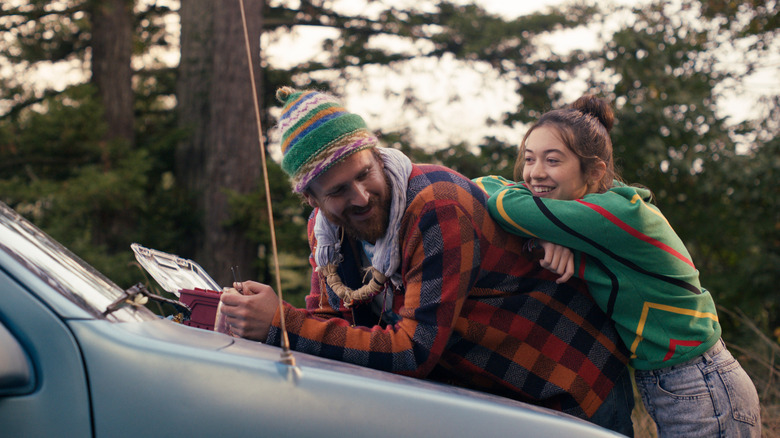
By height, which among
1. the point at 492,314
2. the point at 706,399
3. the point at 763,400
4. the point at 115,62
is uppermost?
the point at 115,62

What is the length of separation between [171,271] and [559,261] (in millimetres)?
1455

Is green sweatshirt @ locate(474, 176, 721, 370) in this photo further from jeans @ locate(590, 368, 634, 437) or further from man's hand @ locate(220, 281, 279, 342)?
man's hand @ locate(220, 281, 279, 342)

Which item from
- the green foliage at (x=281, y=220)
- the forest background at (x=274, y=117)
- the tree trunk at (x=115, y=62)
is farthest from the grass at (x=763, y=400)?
the tree trunk at (x=115, y=62)

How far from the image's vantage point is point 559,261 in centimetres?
201

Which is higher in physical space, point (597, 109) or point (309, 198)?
point (597, 109)

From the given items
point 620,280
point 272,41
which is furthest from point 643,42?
point 620,280

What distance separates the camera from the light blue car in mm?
1219

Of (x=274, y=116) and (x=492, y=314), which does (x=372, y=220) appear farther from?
(x=274, y=116)

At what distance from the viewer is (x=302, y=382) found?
4.39ft

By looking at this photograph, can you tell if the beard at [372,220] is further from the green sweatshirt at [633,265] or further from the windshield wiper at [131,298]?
the windshield wiper at [131,298]

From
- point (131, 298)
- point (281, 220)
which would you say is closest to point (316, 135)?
point (131, 298)

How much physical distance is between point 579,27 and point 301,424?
26.1 ft

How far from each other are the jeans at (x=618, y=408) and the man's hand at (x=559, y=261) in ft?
1.71

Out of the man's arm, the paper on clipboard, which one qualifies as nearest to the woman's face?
the man's arm
